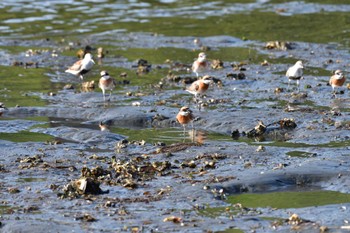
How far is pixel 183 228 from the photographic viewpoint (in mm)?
12312

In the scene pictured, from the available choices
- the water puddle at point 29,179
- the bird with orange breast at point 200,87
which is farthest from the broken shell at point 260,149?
the bird with orange breast at point 200,87

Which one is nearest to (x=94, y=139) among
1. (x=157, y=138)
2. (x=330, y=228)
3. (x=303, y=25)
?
(x=157, y=138)

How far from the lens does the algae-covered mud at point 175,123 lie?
13.2 metres

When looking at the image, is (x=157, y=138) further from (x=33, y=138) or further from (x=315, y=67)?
(x=315, y=67)

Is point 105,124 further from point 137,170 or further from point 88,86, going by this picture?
point 137,170

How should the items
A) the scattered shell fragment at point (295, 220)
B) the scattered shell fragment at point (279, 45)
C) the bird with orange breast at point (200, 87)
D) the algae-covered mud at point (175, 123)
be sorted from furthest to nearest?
the scattered shell fragment at point (279, 45)
the bird with orange breast at point (200, 87)
the algae-covered mud at point (175, 123)
the scattered shell fragment at point (295, 220)

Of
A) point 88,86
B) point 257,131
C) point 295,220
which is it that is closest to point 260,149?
point 257,131

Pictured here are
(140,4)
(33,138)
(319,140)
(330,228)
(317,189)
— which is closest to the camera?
(330,228)

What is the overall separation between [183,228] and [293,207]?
1926 millimetres

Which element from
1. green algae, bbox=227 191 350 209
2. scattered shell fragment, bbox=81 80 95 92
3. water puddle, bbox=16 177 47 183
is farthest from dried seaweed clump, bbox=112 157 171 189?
scattered shell fragment, bbox=81 80 95 92

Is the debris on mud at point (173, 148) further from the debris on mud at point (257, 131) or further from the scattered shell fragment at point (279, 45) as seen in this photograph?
the scattered shell fragment at point (279, 45)

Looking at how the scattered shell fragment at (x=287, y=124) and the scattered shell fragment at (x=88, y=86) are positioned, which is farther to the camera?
the scattered shell fragment at (x=88, y=86)

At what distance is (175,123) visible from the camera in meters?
19.9

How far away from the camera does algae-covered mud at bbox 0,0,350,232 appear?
13.2 m
